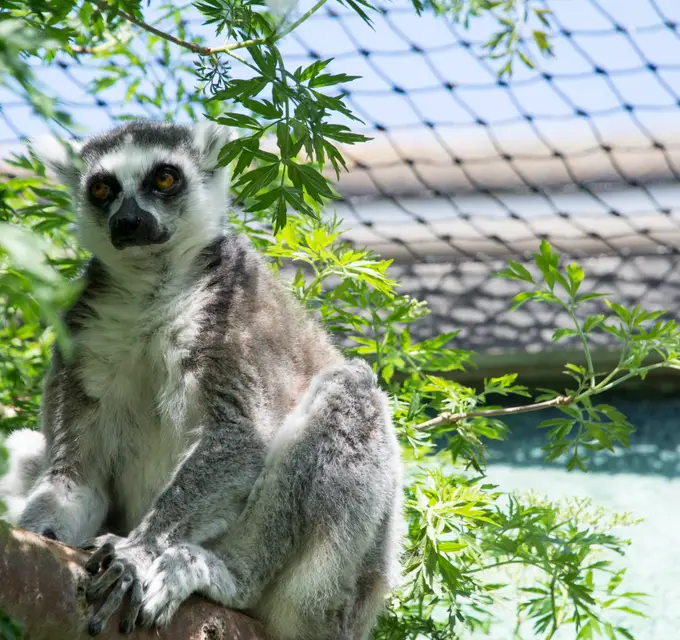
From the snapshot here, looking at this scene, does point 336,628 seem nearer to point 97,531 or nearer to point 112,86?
point 97,531

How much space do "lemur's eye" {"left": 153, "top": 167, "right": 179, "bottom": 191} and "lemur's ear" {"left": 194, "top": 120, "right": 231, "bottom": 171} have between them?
7.6 inches

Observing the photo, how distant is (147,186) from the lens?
332 cm

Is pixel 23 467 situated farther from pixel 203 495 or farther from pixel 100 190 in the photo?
pixel 100 190

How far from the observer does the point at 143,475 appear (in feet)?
10.0

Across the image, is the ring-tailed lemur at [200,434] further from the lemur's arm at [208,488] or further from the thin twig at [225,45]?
the thin twig at [225,45]

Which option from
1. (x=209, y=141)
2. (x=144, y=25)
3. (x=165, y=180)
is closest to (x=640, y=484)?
(x=209, y=141)

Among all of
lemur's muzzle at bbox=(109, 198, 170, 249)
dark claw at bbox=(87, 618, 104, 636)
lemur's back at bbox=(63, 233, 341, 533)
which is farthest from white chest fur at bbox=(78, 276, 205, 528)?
dark claw at bbox=(87, 618, 104, 636)

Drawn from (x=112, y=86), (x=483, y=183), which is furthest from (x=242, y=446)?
(x=483, y=183)

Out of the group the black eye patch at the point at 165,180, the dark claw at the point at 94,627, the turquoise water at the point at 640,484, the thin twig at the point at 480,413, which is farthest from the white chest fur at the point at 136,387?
the turquoise water at the point at 640,484

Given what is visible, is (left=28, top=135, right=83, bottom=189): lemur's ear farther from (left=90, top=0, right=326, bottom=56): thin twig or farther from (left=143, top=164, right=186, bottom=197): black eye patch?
(left=90, top=0, right=326, bottom=56): thin twig

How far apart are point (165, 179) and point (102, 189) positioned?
0.74 ft

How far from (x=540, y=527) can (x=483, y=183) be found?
11.0ft

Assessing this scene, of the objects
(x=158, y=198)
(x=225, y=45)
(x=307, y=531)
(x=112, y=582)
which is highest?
(x=225, y=45)

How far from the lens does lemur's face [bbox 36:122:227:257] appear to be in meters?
3.15
